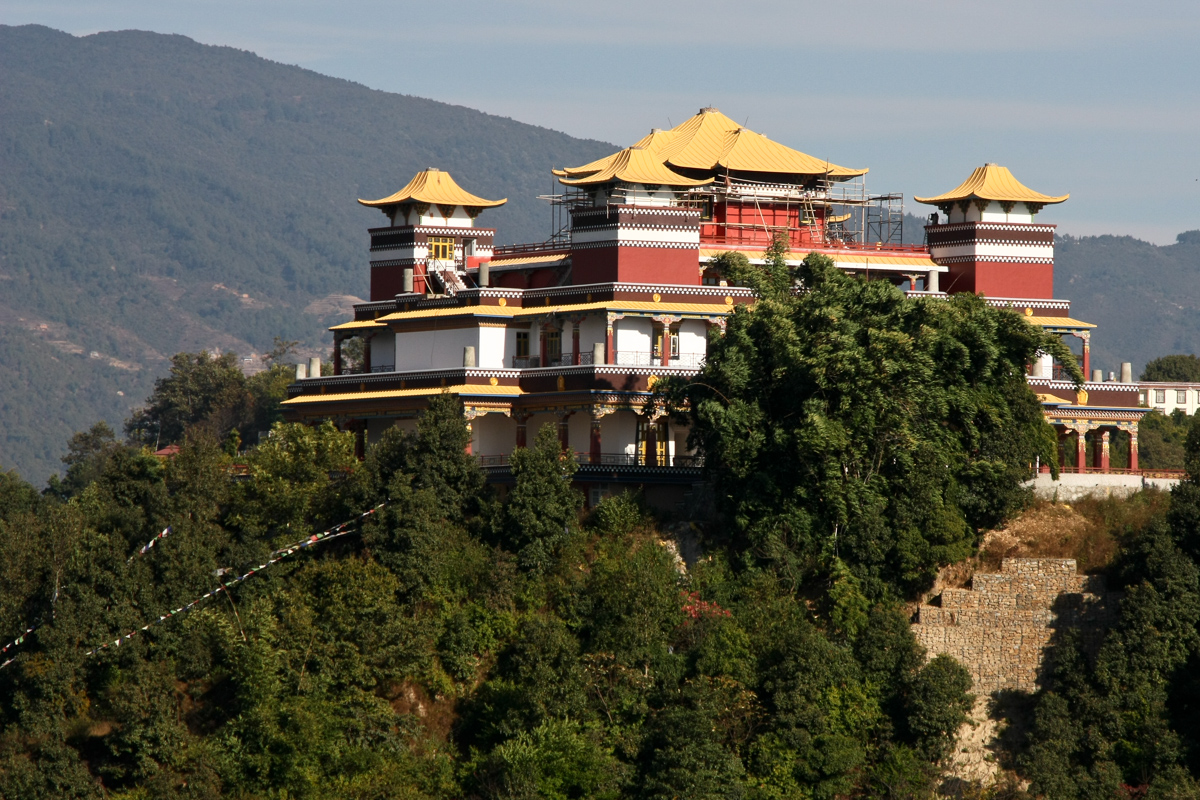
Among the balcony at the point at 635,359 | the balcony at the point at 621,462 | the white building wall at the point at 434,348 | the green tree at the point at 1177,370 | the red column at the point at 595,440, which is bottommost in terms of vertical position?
the balcony at the point at 621,462

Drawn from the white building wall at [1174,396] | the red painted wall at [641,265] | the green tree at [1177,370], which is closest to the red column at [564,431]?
the red painted wall at [641,265]

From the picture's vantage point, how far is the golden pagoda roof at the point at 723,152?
72688 mm

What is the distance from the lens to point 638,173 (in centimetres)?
6788

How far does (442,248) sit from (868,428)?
79.3ft

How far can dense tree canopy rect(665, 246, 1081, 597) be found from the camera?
5534 cm

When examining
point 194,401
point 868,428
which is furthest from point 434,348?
point 194,401

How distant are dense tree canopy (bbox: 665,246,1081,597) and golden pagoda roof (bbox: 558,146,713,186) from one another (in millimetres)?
10769

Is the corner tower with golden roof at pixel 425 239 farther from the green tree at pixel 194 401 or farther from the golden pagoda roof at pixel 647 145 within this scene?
the green tree at pixel 194 401

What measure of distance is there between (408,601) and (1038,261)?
87.8 feet

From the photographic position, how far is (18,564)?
59.2 meters

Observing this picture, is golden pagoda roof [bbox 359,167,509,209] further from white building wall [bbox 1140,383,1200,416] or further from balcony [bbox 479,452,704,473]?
white building wall [bbox 1140,383,1200,416]

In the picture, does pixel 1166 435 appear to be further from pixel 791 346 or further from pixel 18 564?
pixel 18 564

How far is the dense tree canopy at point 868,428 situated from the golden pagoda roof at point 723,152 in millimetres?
15294

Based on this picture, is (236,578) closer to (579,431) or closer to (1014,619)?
(579,431)
